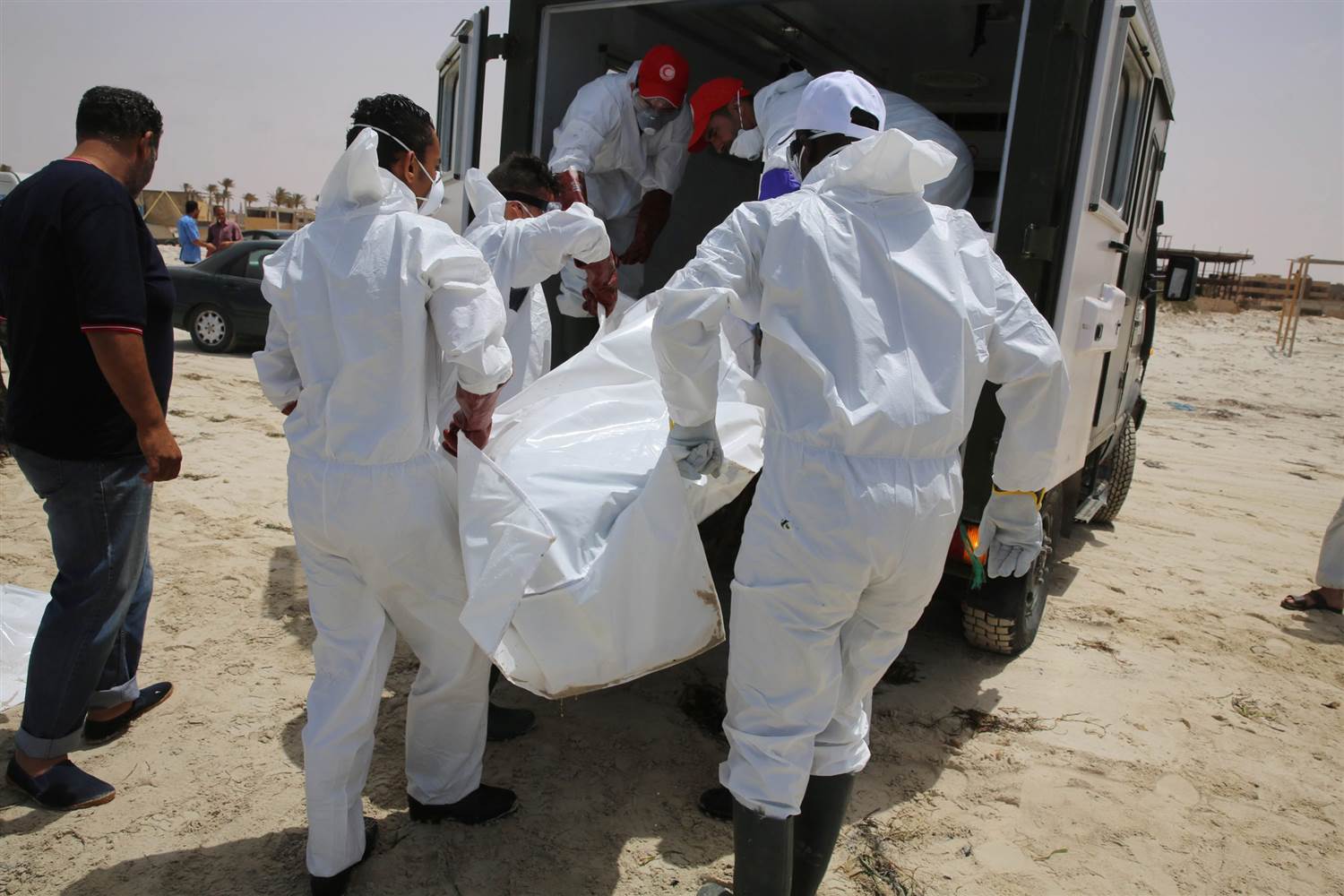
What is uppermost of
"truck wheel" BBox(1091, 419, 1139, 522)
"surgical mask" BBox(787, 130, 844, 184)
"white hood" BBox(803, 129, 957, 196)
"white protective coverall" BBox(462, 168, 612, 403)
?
"surgical mask" BBox(787, 130, 844, 184)

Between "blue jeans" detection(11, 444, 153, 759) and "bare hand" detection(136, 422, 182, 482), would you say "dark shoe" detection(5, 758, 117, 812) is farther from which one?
"bare hand" detection(136, 422, 182, 482)

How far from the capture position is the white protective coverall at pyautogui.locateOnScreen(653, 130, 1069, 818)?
194 centimetres

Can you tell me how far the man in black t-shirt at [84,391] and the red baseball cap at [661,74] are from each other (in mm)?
2247

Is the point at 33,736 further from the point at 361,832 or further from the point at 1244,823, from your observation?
the point at 1244,823

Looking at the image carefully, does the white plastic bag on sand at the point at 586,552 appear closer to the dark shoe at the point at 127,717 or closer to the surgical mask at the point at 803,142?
the surgical mask at the point at 803,142

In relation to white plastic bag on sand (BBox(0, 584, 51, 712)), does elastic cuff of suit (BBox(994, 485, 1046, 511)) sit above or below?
above

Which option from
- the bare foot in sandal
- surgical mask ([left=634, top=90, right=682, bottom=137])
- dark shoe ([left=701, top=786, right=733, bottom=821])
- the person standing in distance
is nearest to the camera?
dark shoe ([left=701, top=786, right=733, bottom=821])

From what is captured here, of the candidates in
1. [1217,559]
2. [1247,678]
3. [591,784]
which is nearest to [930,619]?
[1247,678]

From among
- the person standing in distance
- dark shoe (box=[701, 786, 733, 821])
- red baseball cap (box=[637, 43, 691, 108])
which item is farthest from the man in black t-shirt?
the person standing in distance

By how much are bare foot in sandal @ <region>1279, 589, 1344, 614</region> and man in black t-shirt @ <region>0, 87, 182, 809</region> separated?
5162mm

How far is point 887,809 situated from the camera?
9.14 ft

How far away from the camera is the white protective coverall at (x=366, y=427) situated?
2.12 m

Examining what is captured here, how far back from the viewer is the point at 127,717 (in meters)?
2.99

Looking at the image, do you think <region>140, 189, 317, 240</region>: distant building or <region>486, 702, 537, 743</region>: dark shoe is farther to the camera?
<region>140, 189, 317, 240</region>: distant building
